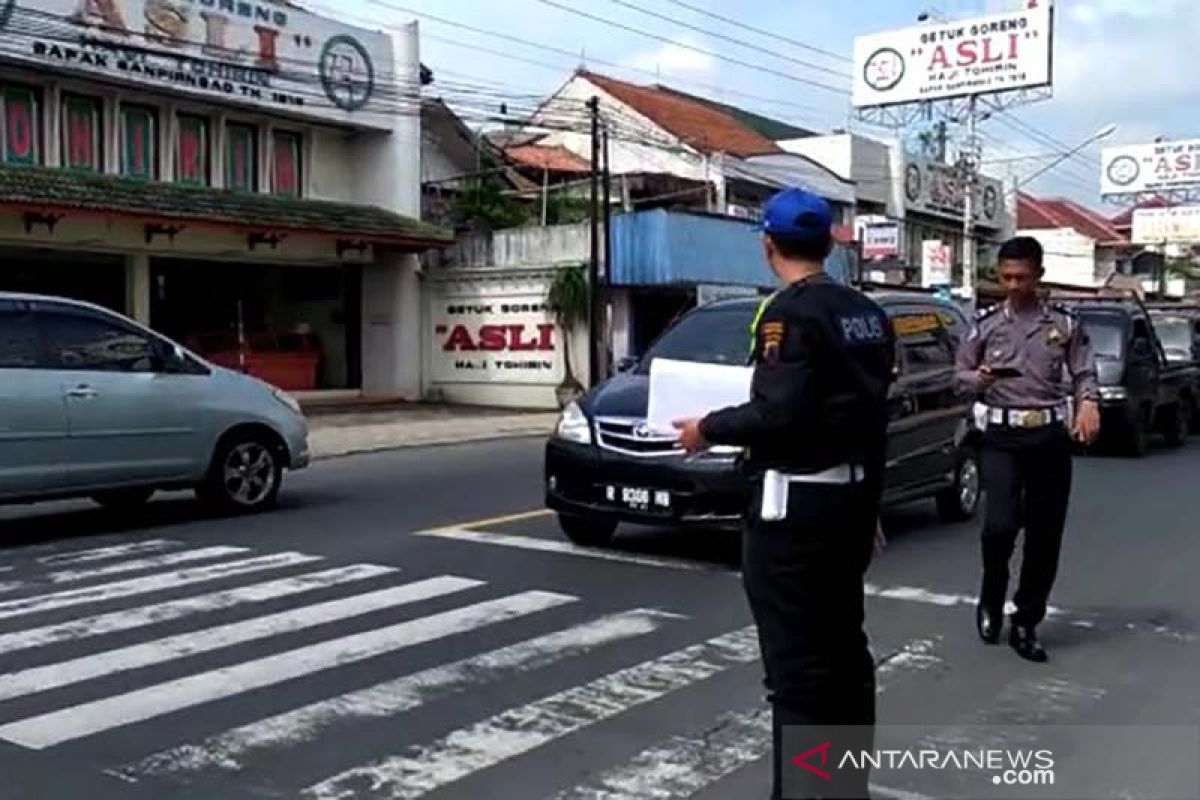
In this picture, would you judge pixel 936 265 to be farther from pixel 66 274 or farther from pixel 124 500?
pixel 124 500

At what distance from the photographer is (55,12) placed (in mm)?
20391

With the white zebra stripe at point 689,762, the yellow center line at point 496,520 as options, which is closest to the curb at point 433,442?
the yellow center line at point 496,520

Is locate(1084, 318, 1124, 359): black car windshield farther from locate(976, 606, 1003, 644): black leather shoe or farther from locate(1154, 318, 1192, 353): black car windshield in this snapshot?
locate(976, 606, 1003, 644): black leather shoe

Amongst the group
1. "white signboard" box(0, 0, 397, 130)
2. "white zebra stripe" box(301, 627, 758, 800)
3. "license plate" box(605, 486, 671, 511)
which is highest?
"white signboard" box(0, 0, 397, 130)

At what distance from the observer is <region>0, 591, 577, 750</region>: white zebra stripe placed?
5.25 meters

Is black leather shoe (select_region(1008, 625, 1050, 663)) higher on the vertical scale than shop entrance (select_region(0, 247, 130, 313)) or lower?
lower

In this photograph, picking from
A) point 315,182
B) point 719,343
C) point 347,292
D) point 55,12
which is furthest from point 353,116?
point 719,343

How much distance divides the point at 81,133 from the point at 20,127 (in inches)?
43.0

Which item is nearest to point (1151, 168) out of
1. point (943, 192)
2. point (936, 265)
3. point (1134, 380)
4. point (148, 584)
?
point (943, 192)

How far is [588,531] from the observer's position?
9461 millimetres

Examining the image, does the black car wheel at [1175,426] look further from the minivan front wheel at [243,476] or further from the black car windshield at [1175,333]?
the minivan front wheel at [243,476]

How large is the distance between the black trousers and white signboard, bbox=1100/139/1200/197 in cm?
6748

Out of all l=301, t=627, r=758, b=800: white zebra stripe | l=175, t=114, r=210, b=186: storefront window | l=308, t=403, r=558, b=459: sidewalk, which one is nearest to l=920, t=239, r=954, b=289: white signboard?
l=308, t=403, r=558, b=459: sidewalk

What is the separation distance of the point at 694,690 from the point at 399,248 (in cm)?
2110
